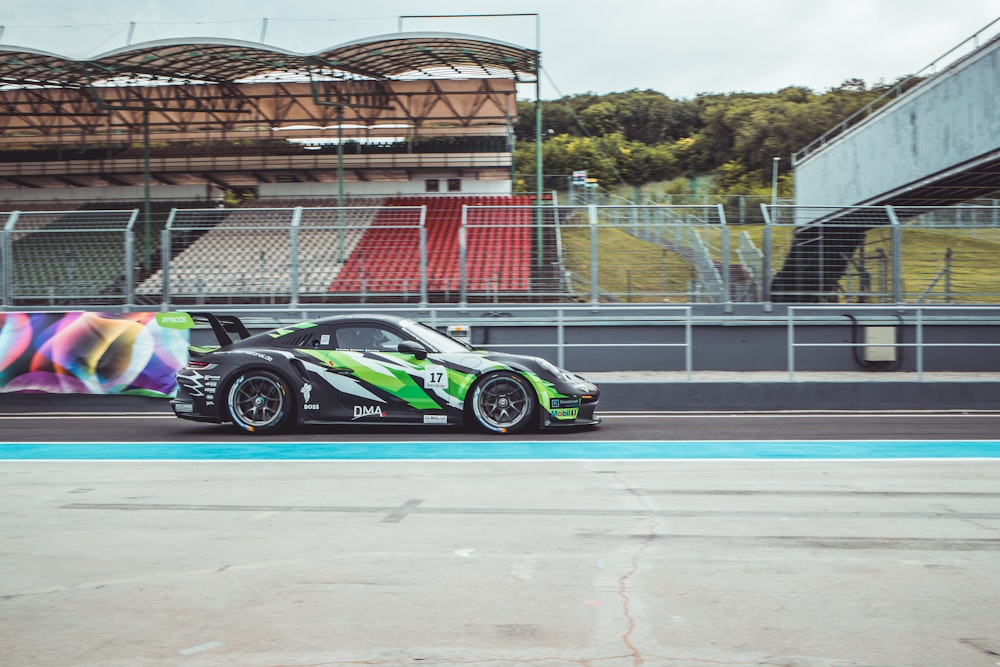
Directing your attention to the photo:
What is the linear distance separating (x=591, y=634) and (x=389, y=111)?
34.4 m

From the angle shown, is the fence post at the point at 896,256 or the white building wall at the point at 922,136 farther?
the fence post at the point at 896,256

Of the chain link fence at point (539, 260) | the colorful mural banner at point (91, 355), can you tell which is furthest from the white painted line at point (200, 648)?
the chain link fence at point (539, 260)

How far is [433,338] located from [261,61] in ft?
74.4

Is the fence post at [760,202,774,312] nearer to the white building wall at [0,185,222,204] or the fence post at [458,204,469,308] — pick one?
the fence post at [458,204,469,308]

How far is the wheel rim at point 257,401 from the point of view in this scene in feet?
32.5

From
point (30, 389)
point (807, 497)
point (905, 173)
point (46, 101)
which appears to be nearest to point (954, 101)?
point (905, 173)

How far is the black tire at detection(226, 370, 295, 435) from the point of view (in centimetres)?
988

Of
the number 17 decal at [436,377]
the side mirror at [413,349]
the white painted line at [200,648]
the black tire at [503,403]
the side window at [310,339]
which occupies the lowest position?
the white painted line at [200,648]

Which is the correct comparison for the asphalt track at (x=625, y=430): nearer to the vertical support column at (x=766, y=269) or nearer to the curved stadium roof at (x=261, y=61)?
the vertical support column at (x=766, y=269)

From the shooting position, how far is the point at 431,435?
32.5 feet

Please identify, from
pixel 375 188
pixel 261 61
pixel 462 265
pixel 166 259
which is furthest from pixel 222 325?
pixel 375 188

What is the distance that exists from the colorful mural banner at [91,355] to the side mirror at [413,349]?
4.90 meters

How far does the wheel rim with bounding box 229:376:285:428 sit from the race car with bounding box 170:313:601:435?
0.01 metres

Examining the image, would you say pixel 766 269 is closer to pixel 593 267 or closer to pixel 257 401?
pixel 593 267
